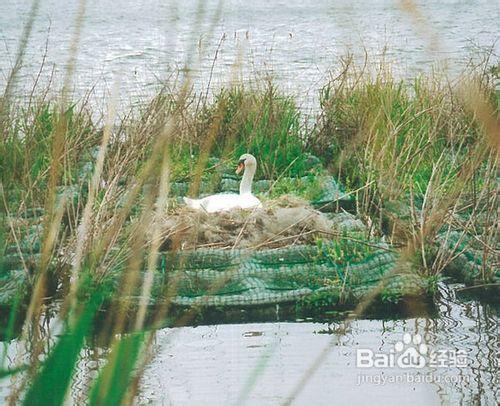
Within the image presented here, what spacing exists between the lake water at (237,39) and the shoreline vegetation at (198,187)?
3.82 feet

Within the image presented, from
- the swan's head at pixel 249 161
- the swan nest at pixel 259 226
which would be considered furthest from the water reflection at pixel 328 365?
the swan's head at pixel 249 161

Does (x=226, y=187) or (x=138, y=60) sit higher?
(x=226, y=187)

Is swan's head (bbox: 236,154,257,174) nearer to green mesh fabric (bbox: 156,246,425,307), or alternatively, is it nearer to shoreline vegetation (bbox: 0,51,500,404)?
shoreline vegetation (bbox: 0,51,500,404)

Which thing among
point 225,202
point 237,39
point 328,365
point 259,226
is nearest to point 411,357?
point 328,365

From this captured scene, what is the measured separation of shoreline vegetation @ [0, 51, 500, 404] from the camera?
1349 millimetres

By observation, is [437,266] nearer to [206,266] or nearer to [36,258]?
[206,266]

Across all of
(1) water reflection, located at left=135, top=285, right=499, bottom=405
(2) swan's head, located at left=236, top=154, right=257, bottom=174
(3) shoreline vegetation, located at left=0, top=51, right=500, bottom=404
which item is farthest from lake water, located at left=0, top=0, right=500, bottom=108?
(1) water reflection, located at left=135, top=285, right=499, bottom=405

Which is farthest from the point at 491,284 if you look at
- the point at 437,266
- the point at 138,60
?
the point at 138,60

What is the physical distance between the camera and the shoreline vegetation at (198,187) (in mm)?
1349

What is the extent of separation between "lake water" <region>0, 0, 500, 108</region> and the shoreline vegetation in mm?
1163

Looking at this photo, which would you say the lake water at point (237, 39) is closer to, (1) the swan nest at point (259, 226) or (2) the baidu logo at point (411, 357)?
(1) the swan nest at point (259, 226)

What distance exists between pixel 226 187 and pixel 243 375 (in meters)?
2.34

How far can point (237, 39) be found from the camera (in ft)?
23.3

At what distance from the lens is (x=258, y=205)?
14.1 feet
